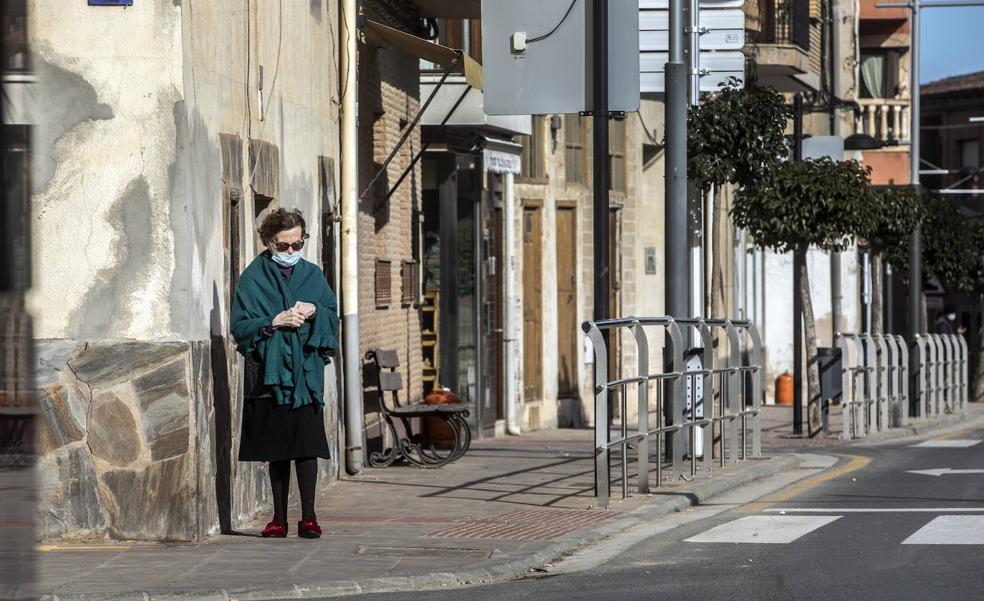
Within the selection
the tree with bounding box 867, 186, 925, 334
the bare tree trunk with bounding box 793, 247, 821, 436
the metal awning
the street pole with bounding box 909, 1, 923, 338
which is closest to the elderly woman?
the metal awning

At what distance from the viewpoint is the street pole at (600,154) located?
12898 millimetres

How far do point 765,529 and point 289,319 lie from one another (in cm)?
306

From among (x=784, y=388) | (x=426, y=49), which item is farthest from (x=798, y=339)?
(x=784, y=388)

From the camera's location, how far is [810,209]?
848 inches

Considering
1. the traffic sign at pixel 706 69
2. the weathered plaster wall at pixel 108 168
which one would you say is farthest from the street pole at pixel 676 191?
the weathered plaster wall at pixel 108 168

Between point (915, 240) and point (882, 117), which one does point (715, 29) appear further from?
point (882, 117)

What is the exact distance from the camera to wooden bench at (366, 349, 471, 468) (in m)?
15.3

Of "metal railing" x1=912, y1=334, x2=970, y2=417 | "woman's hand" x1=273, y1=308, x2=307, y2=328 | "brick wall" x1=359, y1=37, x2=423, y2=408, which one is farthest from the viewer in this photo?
"metal railing" x1=912, y1=334, x2=970, y2=417

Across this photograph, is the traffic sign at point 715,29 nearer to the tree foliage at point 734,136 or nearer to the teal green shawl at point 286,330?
the tree foliage at point 734,136

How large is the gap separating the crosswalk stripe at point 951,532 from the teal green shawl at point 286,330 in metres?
3.29

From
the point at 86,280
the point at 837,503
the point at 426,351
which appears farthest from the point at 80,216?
the point at 426,351

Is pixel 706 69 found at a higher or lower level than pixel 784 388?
higher

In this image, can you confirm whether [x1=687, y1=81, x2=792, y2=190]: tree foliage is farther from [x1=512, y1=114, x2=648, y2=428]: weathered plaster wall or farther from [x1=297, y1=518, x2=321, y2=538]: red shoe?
[x1=297, y1=518, x2=321, y2=538]: red shoe

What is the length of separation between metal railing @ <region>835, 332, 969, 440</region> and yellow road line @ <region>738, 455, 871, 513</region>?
3678 millimetres
